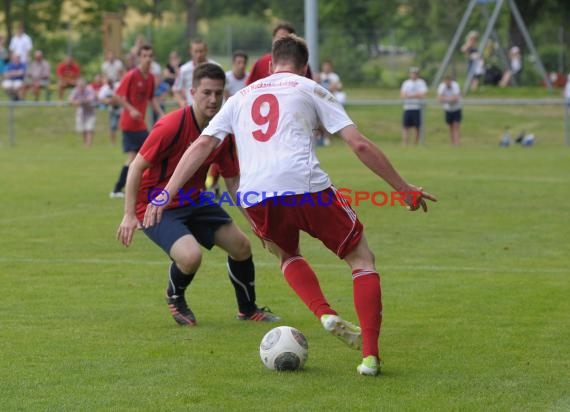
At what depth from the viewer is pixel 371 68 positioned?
43406 mm

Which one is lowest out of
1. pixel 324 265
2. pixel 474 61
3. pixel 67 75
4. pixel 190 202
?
pixel 67 75

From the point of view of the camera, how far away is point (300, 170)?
6.30 m

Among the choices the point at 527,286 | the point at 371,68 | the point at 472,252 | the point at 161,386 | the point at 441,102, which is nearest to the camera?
the point at 161,386

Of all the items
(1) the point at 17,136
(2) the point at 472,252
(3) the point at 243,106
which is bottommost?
(1) the point at 17,136

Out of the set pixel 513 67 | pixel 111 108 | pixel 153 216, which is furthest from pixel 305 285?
pixel 513 67

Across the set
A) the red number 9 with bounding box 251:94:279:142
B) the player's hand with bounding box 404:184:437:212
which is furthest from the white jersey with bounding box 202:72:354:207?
the player's hand with bounding box 404:184:437:212

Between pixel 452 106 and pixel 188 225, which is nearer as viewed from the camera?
pixel 188 225

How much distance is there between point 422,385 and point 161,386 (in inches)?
52.1

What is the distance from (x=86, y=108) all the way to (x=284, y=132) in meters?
24.4

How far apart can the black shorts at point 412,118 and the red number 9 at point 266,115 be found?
883 inches

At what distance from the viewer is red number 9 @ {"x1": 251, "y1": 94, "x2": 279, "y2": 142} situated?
6.35m

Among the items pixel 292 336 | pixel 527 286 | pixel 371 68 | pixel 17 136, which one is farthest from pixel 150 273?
pixel 371 68

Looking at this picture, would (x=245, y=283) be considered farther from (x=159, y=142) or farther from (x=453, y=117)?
(x=453, y=117)

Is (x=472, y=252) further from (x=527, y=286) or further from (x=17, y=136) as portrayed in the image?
(x=17, y=136)
